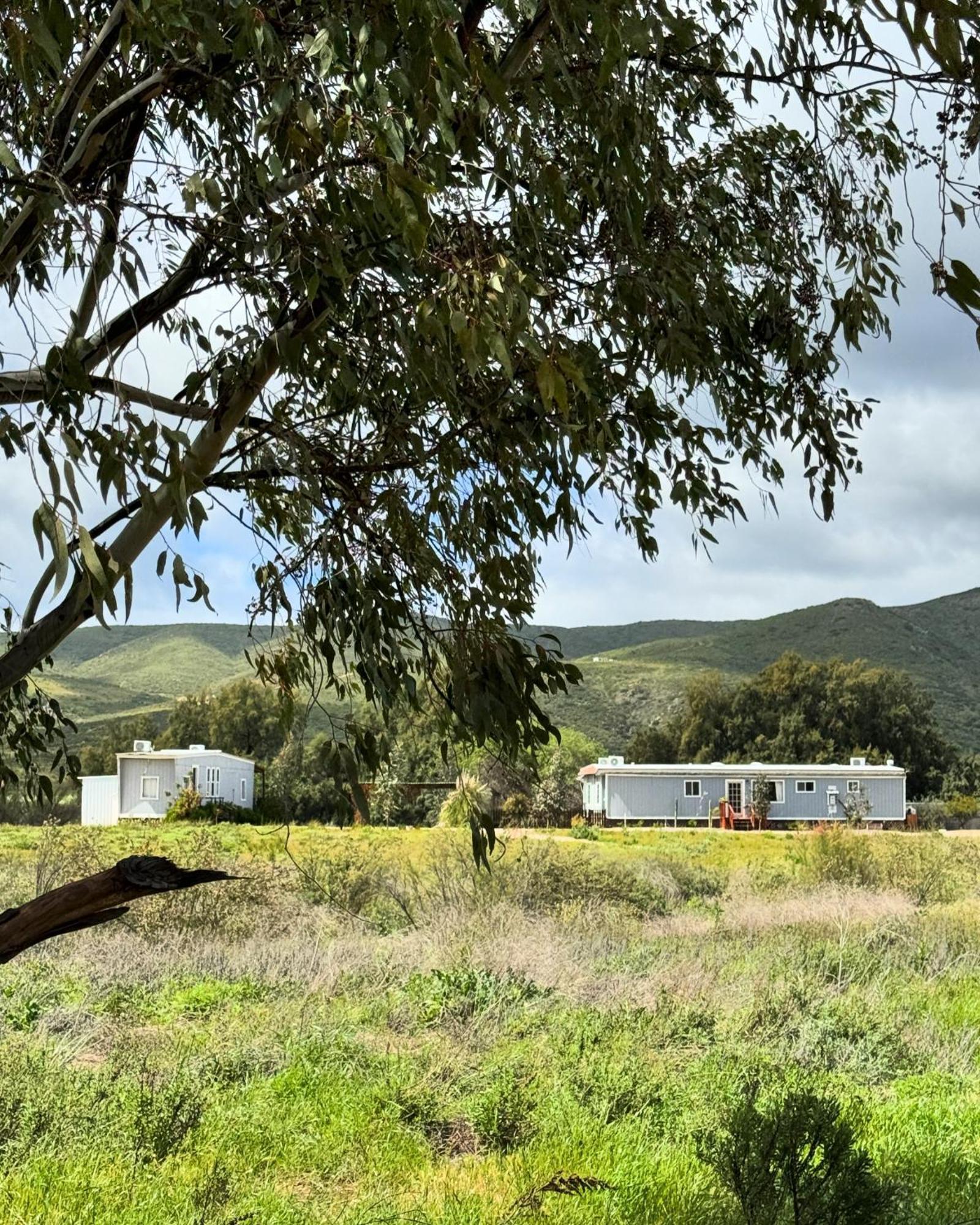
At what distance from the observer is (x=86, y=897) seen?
94.1 inches

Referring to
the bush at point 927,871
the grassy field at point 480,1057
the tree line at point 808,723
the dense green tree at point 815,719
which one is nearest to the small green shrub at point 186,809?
the bush at point 927,871

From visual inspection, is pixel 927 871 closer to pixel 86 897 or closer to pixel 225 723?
pixel 86 897

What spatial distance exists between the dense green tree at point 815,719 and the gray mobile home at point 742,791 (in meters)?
12.8

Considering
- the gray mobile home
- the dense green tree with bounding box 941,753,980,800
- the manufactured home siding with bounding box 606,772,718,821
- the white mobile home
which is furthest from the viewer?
the dense green tree with bounding box 941,753,980,800

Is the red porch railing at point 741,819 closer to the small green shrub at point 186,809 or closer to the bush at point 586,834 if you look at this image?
the bush at point 586,834

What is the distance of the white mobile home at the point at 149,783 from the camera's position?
3875 cm

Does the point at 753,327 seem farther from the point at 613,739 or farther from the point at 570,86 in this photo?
the point at 613,739

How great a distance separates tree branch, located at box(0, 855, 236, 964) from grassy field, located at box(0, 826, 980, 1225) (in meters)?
0.53

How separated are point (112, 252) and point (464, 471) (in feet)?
3.29

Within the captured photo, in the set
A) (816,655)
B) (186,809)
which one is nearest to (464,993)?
(186,809)

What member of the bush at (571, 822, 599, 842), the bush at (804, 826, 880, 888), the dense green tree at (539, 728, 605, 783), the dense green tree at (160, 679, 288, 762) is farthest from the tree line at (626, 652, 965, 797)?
the bush at (804, 826, 880, 888)

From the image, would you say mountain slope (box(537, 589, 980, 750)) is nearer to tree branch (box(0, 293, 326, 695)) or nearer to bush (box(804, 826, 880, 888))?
bush (box(804, 826, 880, 888))

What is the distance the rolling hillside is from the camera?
7894cm

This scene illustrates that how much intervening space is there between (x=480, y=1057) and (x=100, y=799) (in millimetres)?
37672
